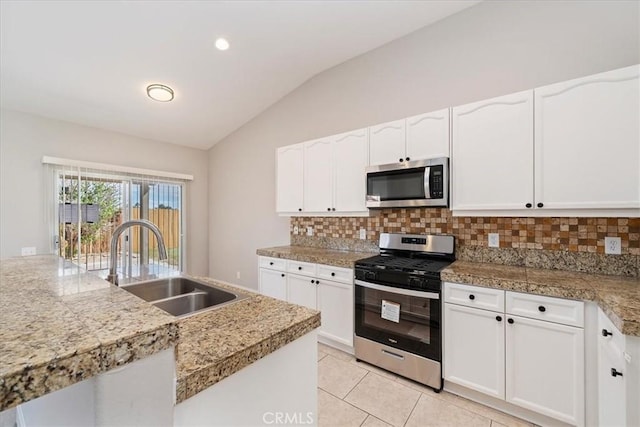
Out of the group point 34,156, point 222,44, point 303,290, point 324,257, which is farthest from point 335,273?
point 34,156

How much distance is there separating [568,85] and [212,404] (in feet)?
8.25

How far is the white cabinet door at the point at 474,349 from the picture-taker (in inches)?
70.9

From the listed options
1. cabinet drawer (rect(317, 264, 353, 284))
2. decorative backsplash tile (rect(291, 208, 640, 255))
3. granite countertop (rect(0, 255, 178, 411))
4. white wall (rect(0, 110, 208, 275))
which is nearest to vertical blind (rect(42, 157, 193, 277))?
white wall (rect(0, 110, 208, 275))

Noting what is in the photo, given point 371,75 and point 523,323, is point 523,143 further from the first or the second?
point 371,75

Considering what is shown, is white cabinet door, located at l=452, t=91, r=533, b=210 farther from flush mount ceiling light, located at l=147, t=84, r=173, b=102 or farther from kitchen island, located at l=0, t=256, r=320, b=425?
flush mount ceiling light, located at l=147, t=84, r=173, b=102

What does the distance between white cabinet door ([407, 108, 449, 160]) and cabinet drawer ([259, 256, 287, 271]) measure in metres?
1.69

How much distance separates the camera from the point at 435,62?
270 cm

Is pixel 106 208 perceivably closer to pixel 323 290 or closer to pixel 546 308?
pixel 323 290

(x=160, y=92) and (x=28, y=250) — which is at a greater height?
(x=160, y=92)

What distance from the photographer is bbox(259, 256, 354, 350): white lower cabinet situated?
251 centimetres

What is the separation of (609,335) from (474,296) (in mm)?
641

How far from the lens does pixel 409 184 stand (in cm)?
238

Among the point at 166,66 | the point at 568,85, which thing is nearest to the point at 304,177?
the point at 166,66

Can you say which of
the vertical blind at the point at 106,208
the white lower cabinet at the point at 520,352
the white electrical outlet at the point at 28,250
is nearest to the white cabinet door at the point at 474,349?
the white lower cabinet at the point at 520,352
